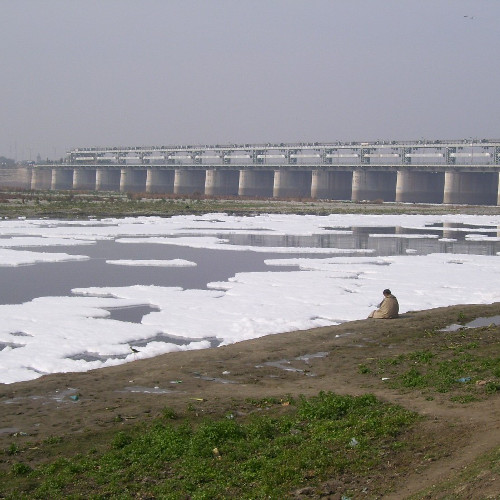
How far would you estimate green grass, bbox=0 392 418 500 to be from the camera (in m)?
7.32

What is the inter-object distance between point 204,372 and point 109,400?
2039 mm

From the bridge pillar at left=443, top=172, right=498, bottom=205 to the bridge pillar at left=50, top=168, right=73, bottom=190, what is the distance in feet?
272

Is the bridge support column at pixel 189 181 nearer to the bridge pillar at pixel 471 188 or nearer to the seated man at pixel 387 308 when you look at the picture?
the bridge pillar at pixel 471 188

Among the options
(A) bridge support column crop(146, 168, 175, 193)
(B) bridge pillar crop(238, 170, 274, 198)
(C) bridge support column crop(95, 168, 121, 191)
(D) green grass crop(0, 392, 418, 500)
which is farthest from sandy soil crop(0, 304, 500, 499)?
(C) bridge support column crop(95, 168, 121, 191)

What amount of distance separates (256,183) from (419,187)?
27.7m

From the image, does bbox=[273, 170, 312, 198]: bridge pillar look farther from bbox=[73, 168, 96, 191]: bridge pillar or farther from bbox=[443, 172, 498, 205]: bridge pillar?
bbox=[73, 168, 96, 191]: bridge pillar

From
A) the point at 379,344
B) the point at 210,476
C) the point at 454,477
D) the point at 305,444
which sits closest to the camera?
the point at 454,477

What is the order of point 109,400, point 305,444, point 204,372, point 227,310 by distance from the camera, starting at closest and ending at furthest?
point 305,444
point 109,400
point 204,372
point 227,310

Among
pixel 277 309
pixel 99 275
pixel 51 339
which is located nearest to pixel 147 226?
pixel 99 275

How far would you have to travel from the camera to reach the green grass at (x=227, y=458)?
7320 mm

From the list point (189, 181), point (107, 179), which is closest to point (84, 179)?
point (107, 179)

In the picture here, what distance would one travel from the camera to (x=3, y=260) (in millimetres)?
27922

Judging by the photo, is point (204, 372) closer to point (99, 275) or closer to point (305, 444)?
point (305, 444)

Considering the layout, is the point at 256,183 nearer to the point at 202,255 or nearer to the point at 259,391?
the point at 202,255
